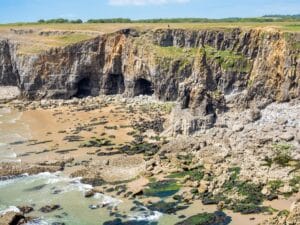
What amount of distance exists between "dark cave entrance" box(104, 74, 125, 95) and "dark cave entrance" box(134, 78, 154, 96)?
4.58 m

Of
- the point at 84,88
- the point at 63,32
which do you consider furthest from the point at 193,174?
the point at 63,32

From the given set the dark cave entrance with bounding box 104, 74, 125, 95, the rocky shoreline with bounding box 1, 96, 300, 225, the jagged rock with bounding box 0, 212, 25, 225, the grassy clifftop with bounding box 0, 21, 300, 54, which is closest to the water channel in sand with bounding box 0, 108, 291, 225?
the rocky shoreline with bounding box 1, 96, 300, 225

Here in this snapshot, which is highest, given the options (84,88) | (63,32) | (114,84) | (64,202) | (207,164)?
(63,32)

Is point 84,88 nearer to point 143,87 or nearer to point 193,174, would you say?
point 143,87

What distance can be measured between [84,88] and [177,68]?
78.0 feet

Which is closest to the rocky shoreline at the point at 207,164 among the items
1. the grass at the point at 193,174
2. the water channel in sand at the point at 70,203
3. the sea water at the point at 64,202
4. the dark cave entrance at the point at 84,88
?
the grass at the point at 193,174

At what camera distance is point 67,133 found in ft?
268

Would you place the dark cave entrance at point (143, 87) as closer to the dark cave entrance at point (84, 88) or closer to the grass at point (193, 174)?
the dark cave entrance at point (84, 88)

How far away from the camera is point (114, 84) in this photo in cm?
11025

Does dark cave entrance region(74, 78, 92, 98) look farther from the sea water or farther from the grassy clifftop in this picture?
the sea water

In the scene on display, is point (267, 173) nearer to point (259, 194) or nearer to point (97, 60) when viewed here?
point (259, 194)

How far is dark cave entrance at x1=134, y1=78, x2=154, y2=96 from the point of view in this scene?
105m

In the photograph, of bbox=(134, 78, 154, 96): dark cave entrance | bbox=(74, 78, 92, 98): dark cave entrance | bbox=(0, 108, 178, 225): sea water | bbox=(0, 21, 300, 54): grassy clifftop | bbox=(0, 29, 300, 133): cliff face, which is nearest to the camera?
bbox=(0, 108, 178, 225): sea water

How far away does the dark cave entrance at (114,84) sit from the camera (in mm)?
109188
